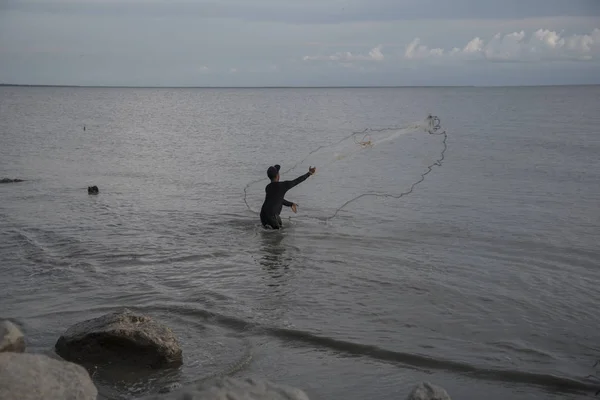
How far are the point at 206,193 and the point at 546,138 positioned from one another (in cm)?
2630

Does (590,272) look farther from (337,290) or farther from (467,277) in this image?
(337,290)

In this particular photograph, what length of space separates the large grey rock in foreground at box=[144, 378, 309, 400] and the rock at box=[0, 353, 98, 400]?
653 mm

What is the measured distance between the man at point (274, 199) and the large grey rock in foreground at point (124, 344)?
669 centimetres

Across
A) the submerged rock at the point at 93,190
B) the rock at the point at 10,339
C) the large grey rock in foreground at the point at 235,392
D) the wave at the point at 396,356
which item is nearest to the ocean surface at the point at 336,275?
the wave at the point at 396,356

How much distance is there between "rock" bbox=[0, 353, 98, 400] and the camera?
496 centimetres

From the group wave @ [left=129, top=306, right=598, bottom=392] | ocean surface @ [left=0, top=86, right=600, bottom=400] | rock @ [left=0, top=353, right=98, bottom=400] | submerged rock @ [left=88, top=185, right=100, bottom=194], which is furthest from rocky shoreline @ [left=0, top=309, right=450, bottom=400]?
submerged rock @ [left=88, top=185, right=100, bottom=194]

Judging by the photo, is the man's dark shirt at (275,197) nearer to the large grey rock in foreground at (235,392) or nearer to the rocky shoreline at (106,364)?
the rocky shoreline at (106,364)

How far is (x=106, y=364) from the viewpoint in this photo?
7.07 m

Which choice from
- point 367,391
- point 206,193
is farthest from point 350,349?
point 206,193

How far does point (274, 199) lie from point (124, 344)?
7.27m

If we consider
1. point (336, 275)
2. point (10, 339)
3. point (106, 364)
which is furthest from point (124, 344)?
point (336, 275)

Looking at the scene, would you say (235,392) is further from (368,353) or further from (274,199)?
(274,199)

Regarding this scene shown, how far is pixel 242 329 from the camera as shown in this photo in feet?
27.9

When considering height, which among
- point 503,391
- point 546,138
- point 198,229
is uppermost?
point 546,138
